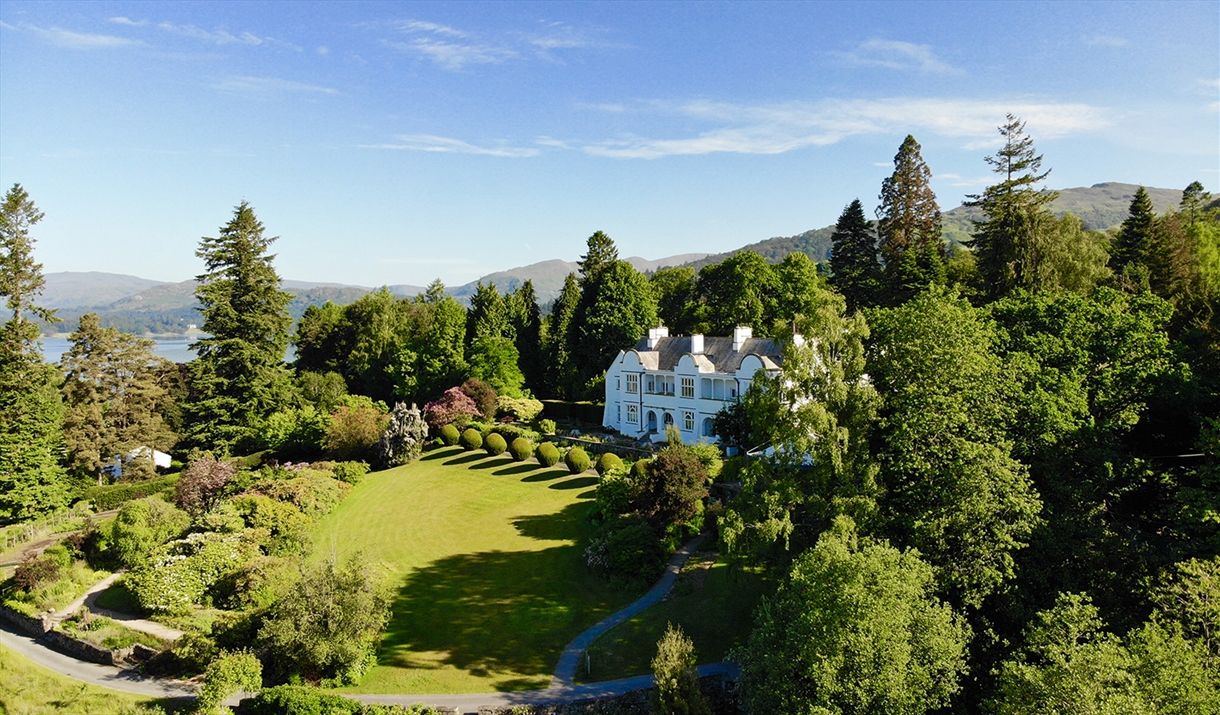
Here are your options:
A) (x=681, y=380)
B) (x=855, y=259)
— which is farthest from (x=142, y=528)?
(x=855, y=259)

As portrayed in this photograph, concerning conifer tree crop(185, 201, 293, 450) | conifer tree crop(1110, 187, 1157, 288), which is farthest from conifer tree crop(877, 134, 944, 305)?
conifer tree crop(185, 201, 293, 450)

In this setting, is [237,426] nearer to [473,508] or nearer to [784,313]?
[473,508]

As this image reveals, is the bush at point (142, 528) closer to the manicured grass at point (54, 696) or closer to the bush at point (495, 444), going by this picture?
the manicured grass at point (54, 696)

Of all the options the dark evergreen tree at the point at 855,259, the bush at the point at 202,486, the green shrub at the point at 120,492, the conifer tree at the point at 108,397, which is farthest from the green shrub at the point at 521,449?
the dark evergreen tree at the point at 855,259

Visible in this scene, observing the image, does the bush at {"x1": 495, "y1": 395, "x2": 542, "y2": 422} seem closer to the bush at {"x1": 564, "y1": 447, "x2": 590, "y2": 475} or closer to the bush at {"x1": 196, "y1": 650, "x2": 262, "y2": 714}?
the bush at {"x1": 564, "y1": 447, "x2": 590, "y2": 475}

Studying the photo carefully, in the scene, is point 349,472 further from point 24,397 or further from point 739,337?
point 739,337
